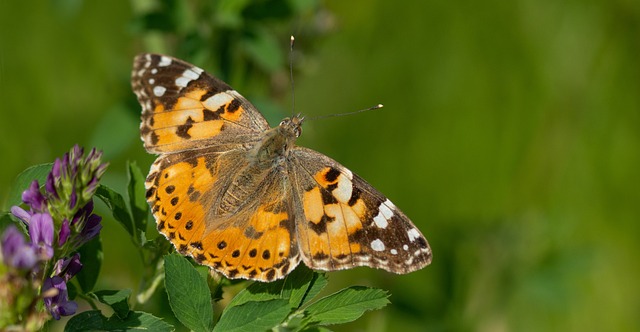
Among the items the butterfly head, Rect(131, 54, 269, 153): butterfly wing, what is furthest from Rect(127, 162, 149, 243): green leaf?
the butterfly head

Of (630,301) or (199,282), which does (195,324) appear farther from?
(630,301)

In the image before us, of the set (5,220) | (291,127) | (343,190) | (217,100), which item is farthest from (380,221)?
(5,220)

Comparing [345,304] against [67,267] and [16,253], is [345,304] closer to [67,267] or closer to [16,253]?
[67,267]

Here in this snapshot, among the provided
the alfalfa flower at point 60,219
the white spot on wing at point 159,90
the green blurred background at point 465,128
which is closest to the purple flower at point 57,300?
the alfalfa flower at point 60,219

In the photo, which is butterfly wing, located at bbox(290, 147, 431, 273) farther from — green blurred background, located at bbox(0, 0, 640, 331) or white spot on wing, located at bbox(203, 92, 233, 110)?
green blurred background, located at bbox(0, 0, 640, 331)

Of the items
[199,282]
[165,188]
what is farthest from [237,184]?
[199,282]
